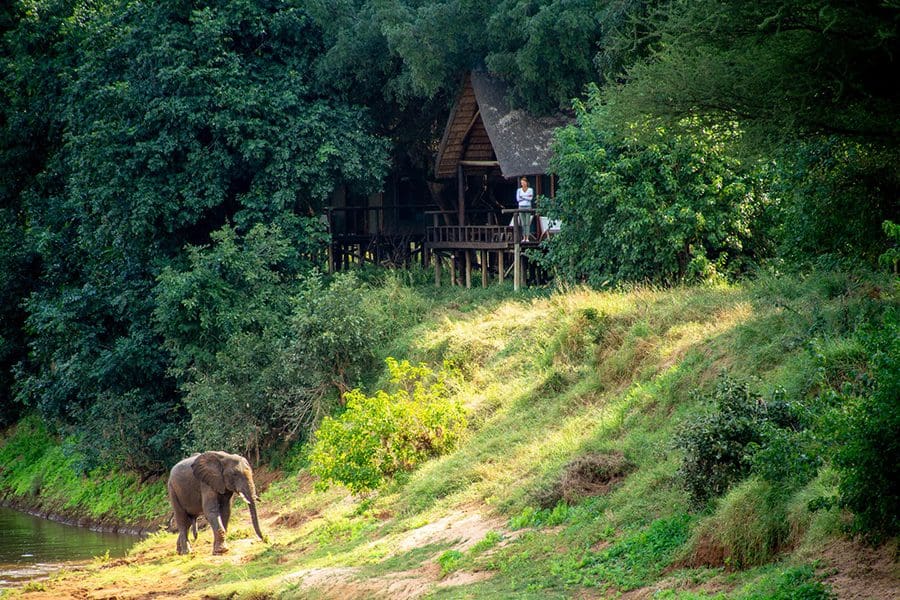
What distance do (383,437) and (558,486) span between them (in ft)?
17.7

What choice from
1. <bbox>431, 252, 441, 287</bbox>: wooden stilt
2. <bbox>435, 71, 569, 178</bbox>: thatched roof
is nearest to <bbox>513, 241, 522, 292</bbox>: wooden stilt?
<bbox>435, 71, 569, 178</bbox>: thatched roof

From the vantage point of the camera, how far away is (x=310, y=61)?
33062 millimetres

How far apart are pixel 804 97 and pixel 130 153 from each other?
830 inches

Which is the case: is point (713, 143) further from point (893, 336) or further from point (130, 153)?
point (130, 153)

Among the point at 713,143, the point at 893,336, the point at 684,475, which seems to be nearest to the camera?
the point at 893,336

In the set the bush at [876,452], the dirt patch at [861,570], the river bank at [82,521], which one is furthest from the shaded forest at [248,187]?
the bush at [876,452]

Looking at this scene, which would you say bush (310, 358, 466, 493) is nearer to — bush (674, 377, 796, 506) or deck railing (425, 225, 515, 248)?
bush (674, 377, 796, 506)

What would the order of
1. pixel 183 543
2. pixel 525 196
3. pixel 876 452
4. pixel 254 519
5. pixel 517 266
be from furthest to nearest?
pixel 517 266, pixel 525 196, pixel 183 543, pixel 254 519, pixel 876 452

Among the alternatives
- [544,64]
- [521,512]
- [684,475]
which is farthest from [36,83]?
[684,475]

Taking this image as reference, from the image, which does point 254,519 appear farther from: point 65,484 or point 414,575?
point 65,484

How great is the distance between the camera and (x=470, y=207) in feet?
113

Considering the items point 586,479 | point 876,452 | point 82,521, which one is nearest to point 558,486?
point 586,479

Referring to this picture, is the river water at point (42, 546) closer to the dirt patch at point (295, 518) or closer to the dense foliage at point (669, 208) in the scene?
the dirt patch at point (295, 518)

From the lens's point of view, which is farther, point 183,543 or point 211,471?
point 183,543
